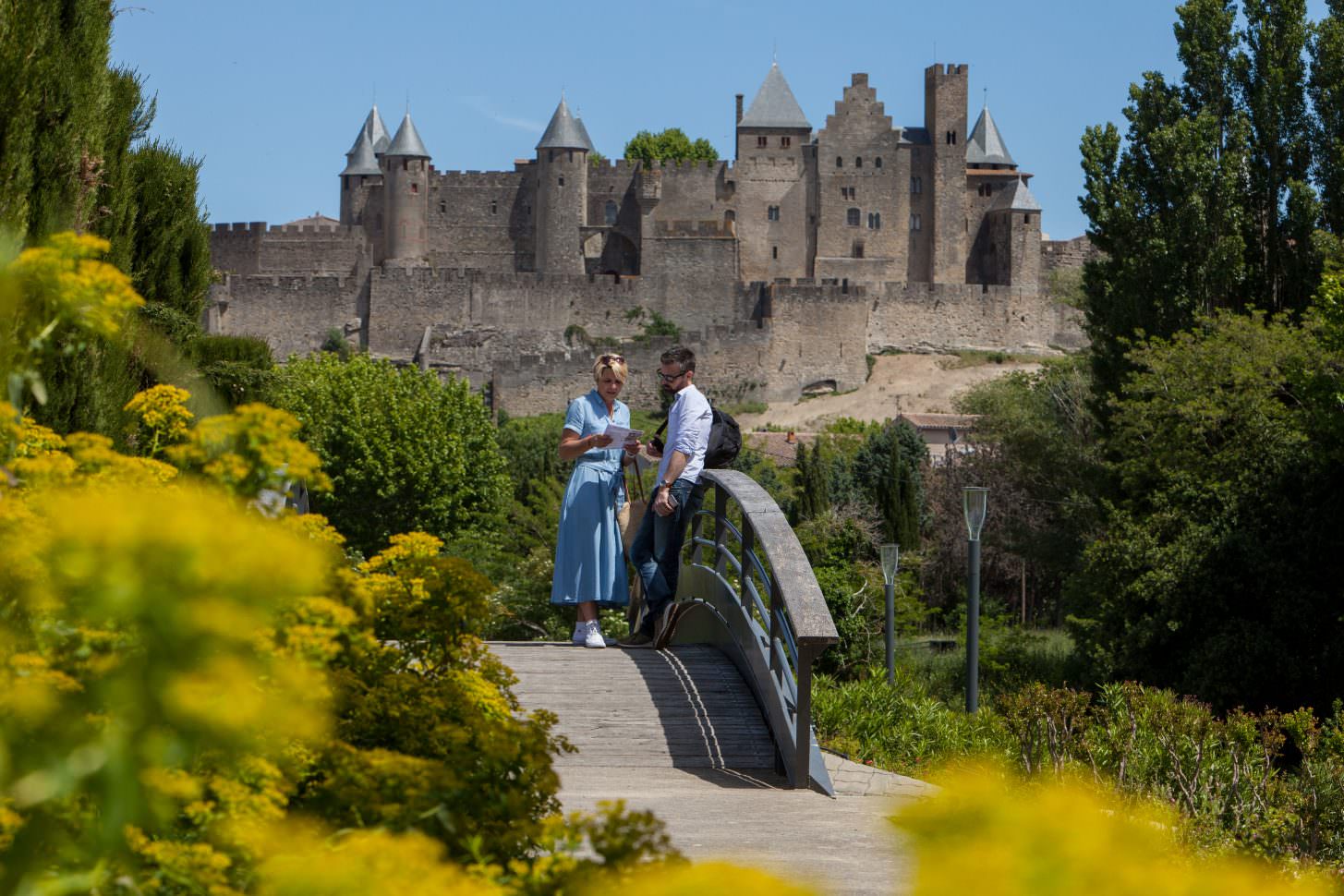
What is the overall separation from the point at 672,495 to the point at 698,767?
1.77m

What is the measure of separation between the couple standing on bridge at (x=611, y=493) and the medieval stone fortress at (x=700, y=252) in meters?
50.6

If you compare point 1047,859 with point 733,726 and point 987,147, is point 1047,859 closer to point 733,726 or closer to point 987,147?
point 733,726

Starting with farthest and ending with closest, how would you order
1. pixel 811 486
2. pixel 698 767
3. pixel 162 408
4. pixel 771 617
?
pixel 811 486 → pixel 771 617 → pixel 698 767 → pixel 162 408

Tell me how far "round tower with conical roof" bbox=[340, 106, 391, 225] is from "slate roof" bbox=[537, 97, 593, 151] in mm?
6612

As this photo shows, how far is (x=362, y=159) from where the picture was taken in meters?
69.4

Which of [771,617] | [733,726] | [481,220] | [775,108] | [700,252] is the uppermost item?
[775,108]

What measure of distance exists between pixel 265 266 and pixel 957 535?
3708 cm

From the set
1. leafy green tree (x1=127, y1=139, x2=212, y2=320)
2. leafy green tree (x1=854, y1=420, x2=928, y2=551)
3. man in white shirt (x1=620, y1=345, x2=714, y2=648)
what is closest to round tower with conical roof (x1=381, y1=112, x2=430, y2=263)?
leafy green tree (x1=854, y1=420, x2=928, y2=551)

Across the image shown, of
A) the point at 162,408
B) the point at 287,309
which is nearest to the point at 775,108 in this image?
the point at 287,309

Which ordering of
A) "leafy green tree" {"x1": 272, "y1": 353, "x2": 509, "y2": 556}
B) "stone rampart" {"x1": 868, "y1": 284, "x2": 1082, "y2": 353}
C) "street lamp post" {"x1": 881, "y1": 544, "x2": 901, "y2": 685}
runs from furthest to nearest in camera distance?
"stone rampart" {"x1": 868, "y1": 284, "x2": 1082, "y2": 353}, "leafy green tree" {"x1": 272, "y1": 353, "x2": 509, "y2": 556}, "street lamp post" {"x1": 881, "y1": 544, "x2": 901, "y2": 685}

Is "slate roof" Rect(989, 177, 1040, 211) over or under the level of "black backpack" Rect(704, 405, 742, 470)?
over

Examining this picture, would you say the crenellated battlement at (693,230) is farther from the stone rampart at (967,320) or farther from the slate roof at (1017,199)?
the slate roof at (1017,199)

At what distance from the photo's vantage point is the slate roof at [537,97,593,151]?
6681cm

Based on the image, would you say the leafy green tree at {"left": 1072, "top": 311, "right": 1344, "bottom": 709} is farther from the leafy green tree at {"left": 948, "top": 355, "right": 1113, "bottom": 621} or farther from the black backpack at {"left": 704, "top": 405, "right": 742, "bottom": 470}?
the black backpack at {"left": 704, "top": 405, "right": 742, "bottom": 470}
